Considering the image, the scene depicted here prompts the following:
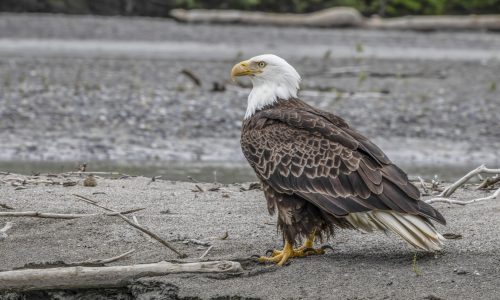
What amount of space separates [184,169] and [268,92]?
466 centimetres

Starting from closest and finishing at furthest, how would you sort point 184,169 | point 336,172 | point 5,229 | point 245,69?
point 336,172 → point 5,229 → point 245,69 → point 184,169

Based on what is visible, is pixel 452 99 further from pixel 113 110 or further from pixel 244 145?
pixel 244 145

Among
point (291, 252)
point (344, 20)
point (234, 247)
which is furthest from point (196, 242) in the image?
point (344, 20)

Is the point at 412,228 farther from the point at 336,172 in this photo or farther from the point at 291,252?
the point at 291,252

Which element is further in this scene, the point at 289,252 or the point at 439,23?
the point at 439,23

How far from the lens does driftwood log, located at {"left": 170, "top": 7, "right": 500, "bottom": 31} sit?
3406cm

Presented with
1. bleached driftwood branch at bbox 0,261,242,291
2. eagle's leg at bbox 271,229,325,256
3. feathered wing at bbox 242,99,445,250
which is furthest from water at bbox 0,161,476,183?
bleached driftwood branch at bbox 0,261,242,291

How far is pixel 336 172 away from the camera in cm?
582

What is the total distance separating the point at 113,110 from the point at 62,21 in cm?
1895

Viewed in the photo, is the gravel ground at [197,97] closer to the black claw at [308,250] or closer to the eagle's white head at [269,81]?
the eagle's white head at [269,81]

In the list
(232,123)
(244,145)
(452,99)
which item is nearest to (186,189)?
(244,145)

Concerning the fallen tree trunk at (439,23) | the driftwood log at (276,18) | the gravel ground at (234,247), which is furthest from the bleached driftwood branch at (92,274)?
the fallen tree trunk at (439,23)

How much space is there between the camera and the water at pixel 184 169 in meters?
10.4

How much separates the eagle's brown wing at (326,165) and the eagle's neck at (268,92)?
0.18 meters
